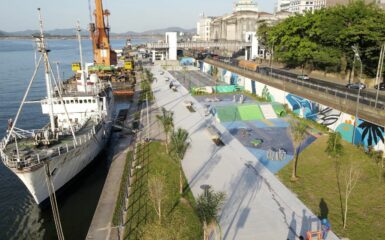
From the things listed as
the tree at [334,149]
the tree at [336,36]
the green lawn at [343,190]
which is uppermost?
the tree at [336,36]

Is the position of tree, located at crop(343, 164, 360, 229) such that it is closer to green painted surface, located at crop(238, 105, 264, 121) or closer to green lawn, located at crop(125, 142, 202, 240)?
green lawn, located at crop(125, 142, 202, 240)

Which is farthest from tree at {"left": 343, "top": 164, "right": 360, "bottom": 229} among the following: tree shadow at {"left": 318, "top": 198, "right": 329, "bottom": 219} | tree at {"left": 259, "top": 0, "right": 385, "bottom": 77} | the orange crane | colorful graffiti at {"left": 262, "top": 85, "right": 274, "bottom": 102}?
the orange crane

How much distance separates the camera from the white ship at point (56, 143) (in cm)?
2586

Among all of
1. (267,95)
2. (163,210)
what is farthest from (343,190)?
(267,95)

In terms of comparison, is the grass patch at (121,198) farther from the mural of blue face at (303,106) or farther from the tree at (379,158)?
the mural of blue face at (303,106)

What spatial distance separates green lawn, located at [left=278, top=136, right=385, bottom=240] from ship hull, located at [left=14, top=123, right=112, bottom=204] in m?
19.8

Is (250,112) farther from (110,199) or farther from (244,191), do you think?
(110,199)

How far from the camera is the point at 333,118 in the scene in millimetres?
41469

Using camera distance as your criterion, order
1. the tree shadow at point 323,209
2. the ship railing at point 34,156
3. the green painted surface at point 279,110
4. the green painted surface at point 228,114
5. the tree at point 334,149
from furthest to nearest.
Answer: the green painted surface at point 279,110 < the green painted surface at point 228,114 < the tree at point 334,149 < the ship railing at point 34,156 < the tree shadow at point 323,209

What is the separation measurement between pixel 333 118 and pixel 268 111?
11223 mm

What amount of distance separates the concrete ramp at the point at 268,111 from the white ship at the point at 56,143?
24.5m

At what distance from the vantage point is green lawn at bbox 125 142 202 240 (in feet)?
54.4

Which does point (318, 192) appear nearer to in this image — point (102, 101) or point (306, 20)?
point (102, 101)

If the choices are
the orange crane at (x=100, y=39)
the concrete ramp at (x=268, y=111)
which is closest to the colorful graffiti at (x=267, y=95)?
the concrete ramp at (x=268, y=111)
